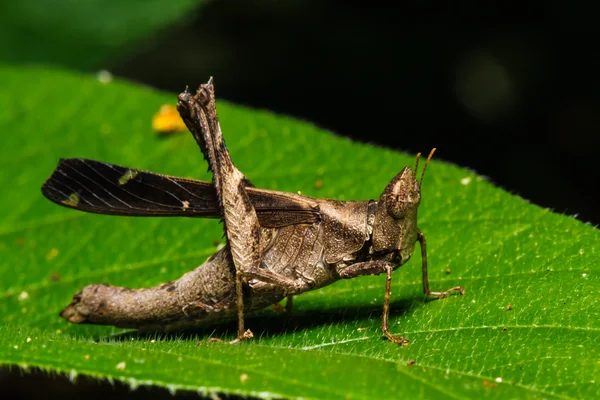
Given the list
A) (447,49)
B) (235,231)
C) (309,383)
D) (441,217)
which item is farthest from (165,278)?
(447,49)

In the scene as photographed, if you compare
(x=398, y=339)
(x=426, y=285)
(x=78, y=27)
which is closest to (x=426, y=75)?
(x=78, y=27)

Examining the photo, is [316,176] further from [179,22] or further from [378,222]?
[179,22]

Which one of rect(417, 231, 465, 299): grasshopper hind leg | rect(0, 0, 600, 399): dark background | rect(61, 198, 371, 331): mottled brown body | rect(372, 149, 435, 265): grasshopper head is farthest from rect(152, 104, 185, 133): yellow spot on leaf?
rect(417, 231, 465, 299): grasshopper hind leg

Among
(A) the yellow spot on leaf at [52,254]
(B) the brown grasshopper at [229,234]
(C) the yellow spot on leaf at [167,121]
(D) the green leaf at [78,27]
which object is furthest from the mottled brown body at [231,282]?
(D) the green leaf at [78,27]

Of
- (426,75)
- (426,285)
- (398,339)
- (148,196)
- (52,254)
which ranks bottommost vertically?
(398,339)

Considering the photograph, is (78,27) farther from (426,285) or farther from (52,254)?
(426,285)

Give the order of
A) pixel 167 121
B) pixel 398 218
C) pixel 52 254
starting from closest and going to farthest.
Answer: pixel 398 218 < pixel 52 254 < pixel 167 121
